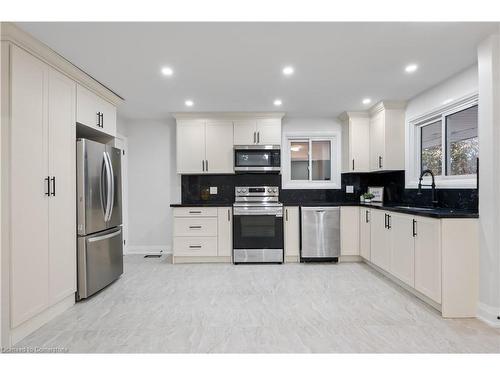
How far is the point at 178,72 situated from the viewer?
9.06 feet

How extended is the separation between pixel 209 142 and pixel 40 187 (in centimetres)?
242

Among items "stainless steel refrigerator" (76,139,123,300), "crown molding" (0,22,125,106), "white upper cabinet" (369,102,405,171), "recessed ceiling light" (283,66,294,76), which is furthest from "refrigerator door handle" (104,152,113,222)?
"white upper cabinet" (369,102,405,171)

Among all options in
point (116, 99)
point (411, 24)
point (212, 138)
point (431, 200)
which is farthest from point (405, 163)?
point (116, 99)

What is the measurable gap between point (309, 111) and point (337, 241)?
2.02 meters

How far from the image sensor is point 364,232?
387 centimetres

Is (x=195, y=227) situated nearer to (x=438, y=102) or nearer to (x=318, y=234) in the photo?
(x=318, y=234)

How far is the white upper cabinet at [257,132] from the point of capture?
423 centimetres

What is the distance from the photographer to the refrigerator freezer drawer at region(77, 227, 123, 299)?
104 inches

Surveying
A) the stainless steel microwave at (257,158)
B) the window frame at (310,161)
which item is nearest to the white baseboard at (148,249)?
the stainless steel microwave at (257,158)

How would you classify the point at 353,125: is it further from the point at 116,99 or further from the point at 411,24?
the point at 116,99

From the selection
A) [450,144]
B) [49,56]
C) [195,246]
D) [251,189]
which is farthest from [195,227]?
[450,144]

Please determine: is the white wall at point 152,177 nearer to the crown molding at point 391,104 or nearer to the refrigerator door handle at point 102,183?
the refrigerator door handle at point 102,183

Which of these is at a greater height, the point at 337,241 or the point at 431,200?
the point at 431,200

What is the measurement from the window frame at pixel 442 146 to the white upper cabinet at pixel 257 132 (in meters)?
1.85
